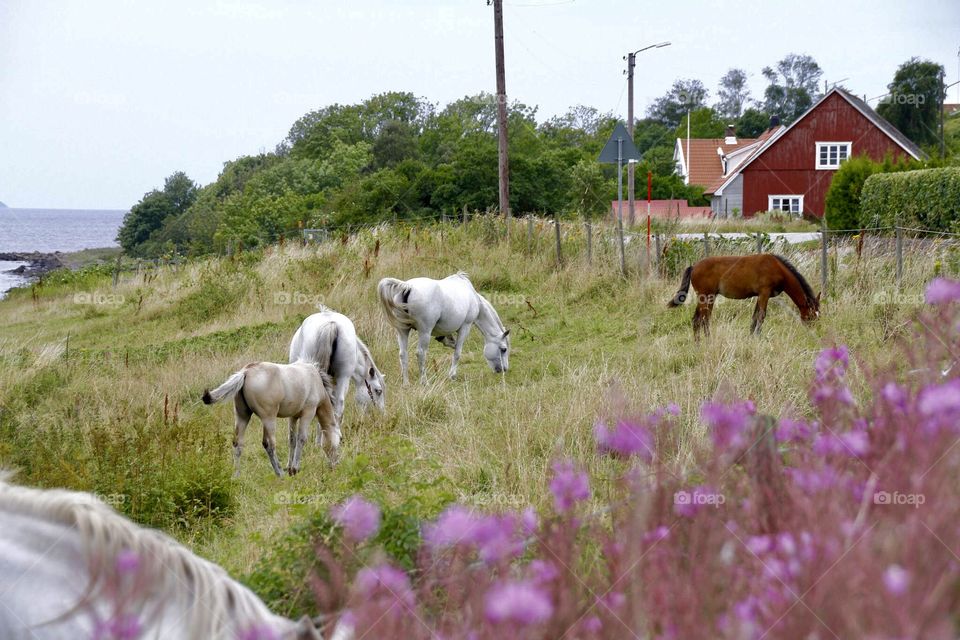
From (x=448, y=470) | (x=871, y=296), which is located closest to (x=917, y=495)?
(x=448, y=470)

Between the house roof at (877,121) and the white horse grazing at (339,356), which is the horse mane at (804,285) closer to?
the white horse grazing at (339,356)

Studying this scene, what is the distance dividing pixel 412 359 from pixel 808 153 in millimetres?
37564

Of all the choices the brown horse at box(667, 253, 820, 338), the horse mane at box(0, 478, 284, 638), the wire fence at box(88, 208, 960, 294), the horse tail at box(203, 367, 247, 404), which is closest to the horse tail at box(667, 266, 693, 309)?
the brown horse at box(667, 253, 820, 338)

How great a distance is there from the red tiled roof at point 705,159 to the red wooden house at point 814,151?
1502cm

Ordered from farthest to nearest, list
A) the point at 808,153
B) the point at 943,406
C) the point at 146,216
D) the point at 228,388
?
the point at 146,216 → the point at 808,153 → the point at 228,388 → the point at 943,406

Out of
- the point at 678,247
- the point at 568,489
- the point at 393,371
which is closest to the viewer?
the point at 568,489

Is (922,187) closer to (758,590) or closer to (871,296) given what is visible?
(871,296)

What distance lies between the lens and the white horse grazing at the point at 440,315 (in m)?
11.4

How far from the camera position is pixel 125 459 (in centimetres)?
671

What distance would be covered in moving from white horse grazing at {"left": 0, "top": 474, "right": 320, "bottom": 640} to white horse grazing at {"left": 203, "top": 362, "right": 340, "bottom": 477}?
4652mm

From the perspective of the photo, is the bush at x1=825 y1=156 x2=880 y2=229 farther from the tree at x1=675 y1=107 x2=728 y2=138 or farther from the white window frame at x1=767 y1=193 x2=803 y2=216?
the tree at x1=675 y1=107 x2=728 y2=138

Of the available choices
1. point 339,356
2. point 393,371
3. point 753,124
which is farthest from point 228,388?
point 753,124

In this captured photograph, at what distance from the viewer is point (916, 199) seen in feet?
72.3

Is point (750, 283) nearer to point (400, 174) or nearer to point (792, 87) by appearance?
point (400, 174)
